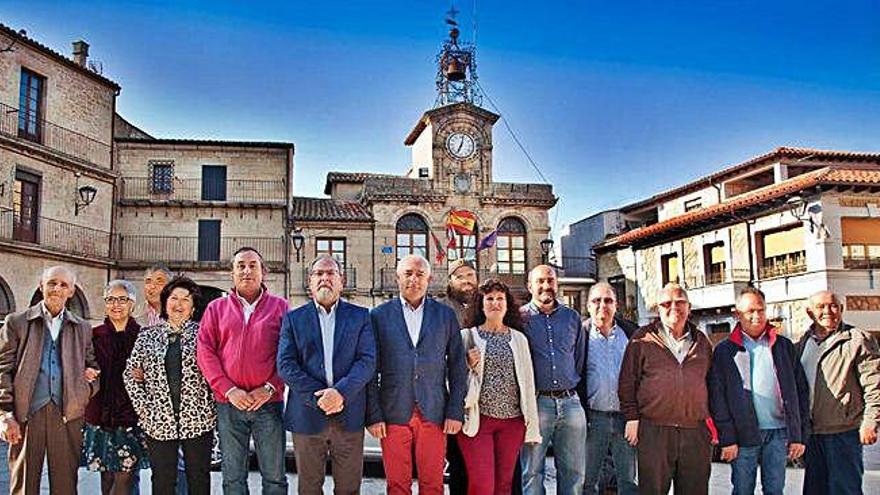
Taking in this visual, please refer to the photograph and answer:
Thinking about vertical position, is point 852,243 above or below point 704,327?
above

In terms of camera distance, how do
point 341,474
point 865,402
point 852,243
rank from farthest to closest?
1. point 852,243
2. point 865,402
3. point 341,474

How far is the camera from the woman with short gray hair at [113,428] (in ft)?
16.4

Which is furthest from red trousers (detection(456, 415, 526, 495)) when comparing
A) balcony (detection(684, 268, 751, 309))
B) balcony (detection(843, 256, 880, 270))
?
balcony (detection(684, 268, 751, 309))

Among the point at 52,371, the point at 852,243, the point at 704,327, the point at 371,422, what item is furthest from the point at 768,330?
the point at 704,327

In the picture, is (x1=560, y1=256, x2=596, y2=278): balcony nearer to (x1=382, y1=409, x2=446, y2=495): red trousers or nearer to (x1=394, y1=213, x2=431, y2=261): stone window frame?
(x1=394, y1=213, x2=431, y2=261): stone window frame

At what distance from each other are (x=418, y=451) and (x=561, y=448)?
0.99 metres

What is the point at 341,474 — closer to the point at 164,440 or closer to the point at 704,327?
the point at 164,440

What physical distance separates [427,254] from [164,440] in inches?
831

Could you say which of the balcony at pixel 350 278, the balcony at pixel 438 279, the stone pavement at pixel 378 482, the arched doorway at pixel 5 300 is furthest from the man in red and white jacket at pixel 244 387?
the balcony at pixel 350 278

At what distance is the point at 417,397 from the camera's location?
15.5 ft

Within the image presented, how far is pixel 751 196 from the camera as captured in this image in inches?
874

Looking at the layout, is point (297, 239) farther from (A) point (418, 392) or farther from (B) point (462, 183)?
(A) point (418, 392)

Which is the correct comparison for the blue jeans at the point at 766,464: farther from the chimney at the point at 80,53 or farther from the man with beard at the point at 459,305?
the chimney at the point at 80,53

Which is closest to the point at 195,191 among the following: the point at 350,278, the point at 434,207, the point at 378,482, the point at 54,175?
the point at 54,175
